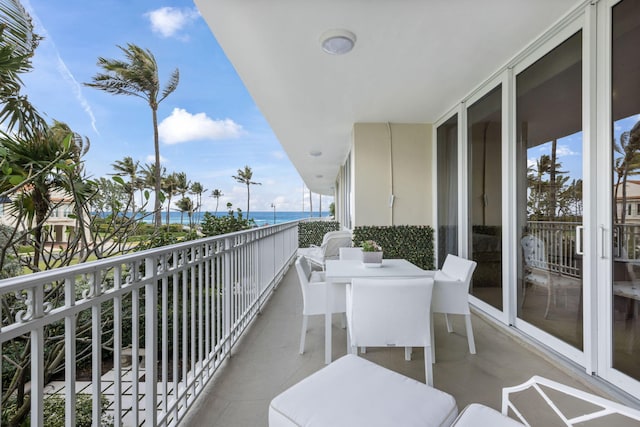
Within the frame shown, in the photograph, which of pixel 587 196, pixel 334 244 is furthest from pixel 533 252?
pixel 334 244

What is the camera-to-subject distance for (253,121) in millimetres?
36750

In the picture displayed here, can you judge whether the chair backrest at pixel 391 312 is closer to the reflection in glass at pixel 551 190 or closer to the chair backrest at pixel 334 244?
the reflection in glass at pixel 551 190

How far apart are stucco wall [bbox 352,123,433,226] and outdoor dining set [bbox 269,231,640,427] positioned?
1397 millimetres

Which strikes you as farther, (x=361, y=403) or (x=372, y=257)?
(x=372, y=257)

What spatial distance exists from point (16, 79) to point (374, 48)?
256 centimetres

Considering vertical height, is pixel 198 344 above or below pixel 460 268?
below

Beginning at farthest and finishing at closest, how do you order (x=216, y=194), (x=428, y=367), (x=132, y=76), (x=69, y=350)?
(x=216, y=194) < (x=132, y=76) < (x=428, y=367) < (x=69, y=350)

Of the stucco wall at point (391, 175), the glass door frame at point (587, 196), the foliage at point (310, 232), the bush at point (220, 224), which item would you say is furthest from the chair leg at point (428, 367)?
the foliage at point (310, 232)

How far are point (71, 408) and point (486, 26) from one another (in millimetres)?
3363

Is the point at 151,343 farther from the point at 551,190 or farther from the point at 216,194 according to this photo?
the point at 216,194

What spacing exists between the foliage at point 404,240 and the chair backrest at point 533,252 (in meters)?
2.10

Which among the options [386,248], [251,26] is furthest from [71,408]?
[386,248]

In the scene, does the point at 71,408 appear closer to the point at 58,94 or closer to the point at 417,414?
the point at 417,414

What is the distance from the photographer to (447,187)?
4.49 meters
